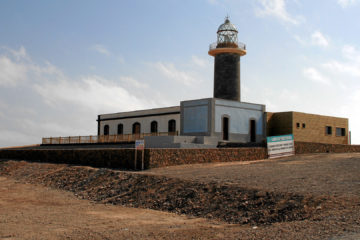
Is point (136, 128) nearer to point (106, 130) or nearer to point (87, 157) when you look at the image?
point (106, 130)

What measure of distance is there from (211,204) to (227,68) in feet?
74.5

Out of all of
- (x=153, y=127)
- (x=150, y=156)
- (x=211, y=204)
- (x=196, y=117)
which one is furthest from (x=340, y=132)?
Answer: (x=211, y=204)

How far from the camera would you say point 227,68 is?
1289 inches

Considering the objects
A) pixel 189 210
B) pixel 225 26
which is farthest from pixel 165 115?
pixel 189 210

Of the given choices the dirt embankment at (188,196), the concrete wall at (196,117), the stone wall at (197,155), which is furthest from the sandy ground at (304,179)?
the concrete wall at (196,117)

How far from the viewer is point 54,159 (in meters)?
25.8

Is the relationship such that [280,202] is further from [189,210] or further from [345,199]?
[189,210]

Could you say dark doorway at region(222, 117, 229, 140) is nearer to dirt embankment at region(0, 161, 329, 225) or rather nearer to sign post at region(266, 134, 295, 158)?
sign post at region(266, 134, 295, 158)

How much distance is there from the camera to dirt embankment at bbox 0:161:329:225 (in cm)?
965

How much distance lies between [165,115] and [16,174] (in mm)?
14964

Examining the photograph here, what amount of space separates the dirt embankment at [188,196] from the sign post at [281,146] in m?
12.1

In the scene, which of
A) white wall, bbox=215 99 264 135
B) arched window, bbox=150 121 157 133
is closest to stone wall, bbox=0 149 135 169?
white wall, bbox=215 99 264 135

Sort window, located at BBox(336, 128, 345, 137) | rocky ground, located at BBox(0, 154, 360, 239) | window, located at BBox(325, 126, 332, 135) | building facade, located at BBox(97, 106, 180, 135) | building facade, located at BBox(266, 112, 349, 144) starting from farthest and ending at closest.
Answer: window, located at BBox(336, 128, 345, 137) < window, located at BBox(325, 126, 332, 135) < building facade, located at BBox(97, 106, 180, 135) < building facade, located at BBox(266, 112, 349, 144) < rocky ground, located at BBox(0, 154, 360, 239)

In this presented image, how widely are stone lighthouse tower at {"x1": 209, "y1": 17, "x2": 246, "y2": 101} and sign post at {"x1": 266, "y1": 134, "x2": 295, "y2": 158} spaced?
7257 millimetres
